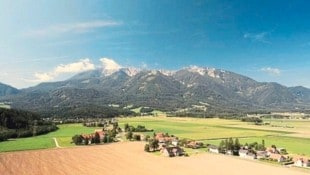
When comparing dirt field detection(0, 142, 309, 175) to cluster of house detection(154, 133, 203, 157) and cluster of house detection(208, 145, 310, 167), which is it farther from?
cluster of house detection(208, 145, 310, 167)

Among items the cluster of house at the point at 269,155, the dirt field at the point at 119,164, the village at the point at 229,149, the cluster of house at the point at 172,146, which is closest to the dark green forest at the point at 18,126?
the village at the point at 229,149

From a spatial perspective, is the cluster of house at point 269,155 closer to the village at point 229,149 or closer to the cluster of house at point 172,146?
the village at point 229,149

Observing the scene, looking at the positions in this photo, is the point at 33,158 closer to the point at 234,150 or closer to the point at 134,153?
the point at 134,153

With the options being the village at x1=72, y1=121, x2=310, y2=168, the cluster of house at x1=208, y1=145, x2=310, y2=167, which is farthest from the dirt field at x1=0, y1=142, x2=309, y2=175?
the cluster of house at x1=208, y1=145, x2=310, y2=167

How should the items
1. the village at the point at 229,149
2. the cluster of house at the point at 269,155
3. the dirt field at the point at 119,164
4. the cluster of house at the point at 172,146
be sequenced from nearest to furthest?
1. the dirt field at the point at 119,164
2. the cluster of house at the point at 269,155
3. the village at the point at 229,149
4. the cluster of house at the point at 172,146

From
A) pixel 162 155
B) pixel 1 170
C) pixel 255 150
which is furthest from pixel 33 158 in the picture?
pixel 255 150

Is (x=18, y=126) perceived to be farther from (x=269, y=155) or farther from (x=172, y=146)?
(x=269, y=155)
